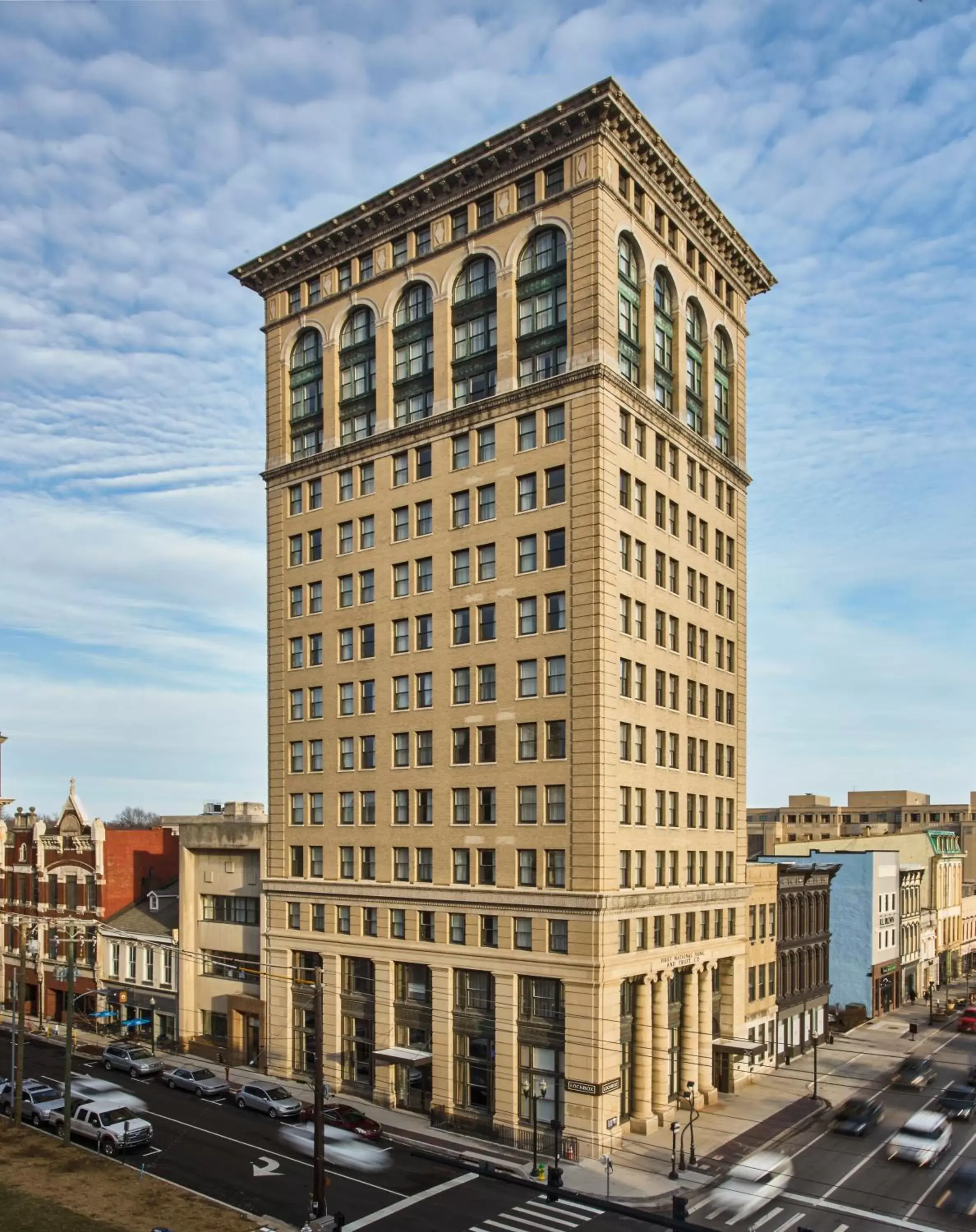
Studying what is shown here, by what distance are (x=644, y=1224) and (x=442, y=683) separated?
29.7 m

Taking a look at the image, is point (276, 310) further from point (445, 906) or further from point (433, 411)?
point (445, 906)

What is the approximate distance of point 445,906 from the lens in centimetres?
6312

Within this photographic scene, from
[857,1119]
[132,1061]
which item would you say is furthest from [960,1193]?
[132,1061]

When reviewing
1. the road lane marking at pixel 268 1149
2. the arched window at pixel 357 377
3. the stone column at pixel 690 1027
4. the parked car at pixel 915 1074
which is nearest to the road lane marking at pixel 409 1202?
the road lane marking at pixel 268 1149

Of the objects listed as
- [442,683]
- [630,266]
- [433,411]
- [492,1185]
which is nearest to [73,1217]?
[492,1185]

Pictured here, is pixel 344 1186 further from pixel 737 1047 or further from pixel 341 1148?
pixel 737 1047

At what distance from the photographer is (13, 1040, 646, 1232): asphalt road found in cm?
4653

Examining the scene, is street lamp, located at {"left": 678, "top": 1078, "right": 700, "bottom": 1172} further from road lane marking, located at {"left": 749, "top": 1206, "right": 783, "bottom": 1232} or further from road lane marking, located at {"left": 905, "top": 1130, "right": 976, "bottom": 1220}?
road lane marking, located at {"left": 905, "top": 1130, "right": 976, "bottom": 1220}

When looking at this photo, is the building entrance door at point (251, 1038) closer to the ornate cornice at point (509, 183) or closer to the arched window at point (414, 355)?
the arched window at point (414, 355)

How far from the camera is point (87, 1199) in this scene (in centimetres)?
4675

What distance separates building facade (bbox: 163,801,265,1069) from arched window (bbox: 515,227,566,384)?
36099mm

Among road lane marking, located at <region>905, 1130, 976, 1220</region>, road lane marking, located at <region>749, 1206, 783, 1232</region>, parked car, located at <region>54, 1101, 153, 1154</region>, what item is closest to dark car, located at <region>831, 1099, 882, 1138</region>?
road lane marking, located at <region>905, 1130, 976, 1220</region>

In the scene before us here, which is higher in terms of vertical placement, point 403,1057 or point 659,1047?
point 659,1047

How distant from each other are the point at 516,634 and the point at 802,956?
4185 centimetres
